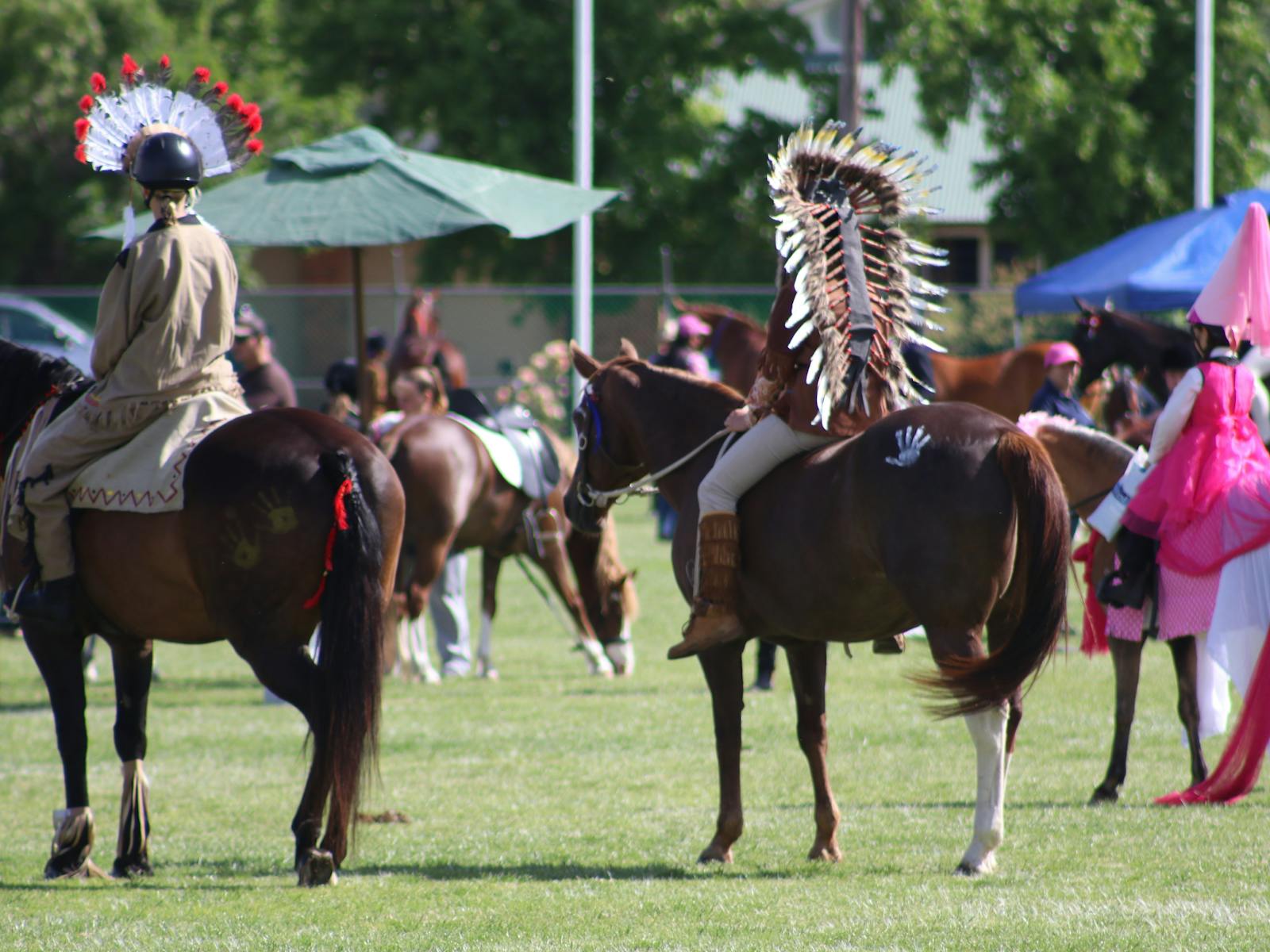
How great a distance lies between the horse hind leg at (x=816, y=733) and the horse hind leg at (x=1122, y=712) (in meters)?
1.61

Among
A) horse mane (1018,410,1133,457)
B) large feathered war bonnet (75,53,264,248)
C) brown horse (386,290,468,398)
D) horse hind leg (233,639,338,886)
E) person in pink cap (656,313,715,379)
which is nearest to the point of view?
horse hind leg (233,639,338,886)

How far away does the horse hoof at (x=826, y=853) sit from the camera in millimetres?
6473

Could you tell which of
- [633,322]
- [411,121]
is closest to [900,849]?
[633,322]

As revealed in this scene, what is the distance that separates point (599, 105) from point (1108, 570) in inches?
910

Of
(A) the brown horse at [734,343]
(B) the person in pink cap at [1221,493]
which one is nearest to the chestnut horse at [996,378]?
(A) the brown horse at [734,343]

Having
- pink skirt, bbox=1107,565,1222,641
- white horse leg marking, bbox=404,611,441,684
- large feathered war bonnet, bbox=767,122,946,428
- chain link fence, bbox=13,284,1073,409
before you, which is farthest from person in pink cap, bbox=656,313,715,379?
large feathered war bonnet, bbox=767,122,946,428

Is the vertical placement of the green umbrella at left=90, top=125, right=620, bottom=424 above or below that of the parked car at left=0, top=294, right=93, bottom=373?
above

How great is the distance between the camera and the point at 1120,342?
11.7 metres

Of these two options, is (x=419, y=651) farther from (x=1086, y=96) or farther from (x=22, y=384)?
(x=1086, y=96)

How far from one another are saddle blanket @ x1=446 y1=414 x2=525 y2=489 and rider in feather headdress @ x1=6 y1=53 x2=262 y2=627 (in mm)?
5230

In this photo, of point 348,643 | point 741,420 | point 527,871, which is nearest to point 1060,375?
point 741,420

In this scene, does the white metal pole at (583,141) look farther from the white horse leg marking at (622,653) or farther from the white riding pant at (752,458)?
the white riding pant at (752,458)

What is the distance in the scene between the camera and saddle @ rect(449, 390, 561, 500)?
466 inches

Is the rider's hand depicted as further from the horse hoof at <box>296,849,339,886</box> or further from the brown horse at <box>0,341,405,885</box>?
the horse hoof at <box>296,849,339,886</box>
